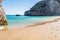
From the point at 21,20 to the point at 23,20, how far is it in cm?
3

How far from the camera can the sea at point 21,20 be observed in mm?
1952

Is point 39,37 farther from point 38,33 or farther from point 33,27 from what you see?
point 33,27

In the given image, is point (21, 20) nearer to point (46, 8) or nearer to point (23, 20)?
point (23, 20)

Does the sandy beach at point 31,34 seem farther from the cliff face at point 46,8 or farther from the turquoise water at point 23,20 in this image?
the cliff face at point 46,8

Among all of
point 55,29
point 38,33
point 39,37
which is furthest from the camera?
point 55,29

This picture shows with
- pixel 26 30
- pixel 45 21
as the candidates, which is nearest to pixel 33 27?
pixel 26 30

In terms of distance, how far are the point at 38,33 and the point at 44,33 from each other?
8 cm

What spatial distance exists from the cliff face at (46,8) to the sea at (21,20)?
90 mm

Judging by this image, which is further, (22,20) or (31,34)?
(22,20)

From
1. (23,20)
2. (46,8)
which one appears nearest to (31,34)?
(23,20)

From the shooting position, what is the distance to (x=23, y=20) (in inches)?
80.2

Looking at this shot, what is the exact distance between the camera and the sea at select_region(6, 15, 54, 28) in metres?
1.95

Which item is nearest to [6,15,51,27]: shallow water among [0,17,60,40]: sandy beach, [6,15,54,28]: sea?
[6,15,54,28]: sea

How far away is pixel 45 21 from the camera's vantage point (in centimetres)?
222
